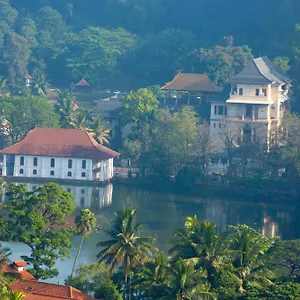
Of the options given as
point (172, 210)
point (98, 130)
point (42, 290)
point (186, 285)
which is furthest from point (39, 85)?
point (186, 285)

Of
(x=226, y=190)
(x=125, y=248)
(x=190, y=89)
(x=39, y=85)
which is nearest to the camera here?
(x=125, y=248)

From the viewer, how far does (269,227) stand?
6525 centimetres

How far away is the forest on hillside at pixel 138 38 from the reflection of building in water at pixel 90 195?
21.4 m

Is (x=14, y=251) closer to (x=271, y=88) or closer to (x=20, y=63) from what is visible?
(x=271, y=88)

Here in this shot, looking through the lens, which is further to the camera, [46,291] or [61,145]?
[61,145]

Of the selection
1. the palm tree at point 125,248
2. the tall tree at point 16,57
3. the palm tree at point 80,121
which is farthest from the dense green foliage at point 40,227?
the tall tree at point 16,57

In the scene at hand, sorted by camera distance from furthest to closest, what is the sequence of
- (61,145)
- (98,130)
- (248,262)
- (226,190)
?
1. (98,130)
2. (61,145)
3. (226,190)
4. (248,262)

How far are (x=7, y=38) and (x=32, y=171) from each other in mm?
32862

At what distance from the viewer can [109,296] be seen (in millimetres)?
44781

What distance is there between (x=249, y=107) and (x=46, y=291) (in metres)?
39.0

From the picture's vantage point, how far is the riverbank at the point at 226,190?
7194 cm

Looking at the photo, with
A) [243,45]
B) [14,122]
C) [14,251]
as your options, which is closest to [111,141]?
[14,122]

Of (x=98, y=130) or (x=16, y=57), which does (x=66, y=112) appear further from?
(x=16, y=57)

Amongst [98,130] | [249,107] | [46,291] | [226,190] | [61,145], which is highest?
[249,107]
